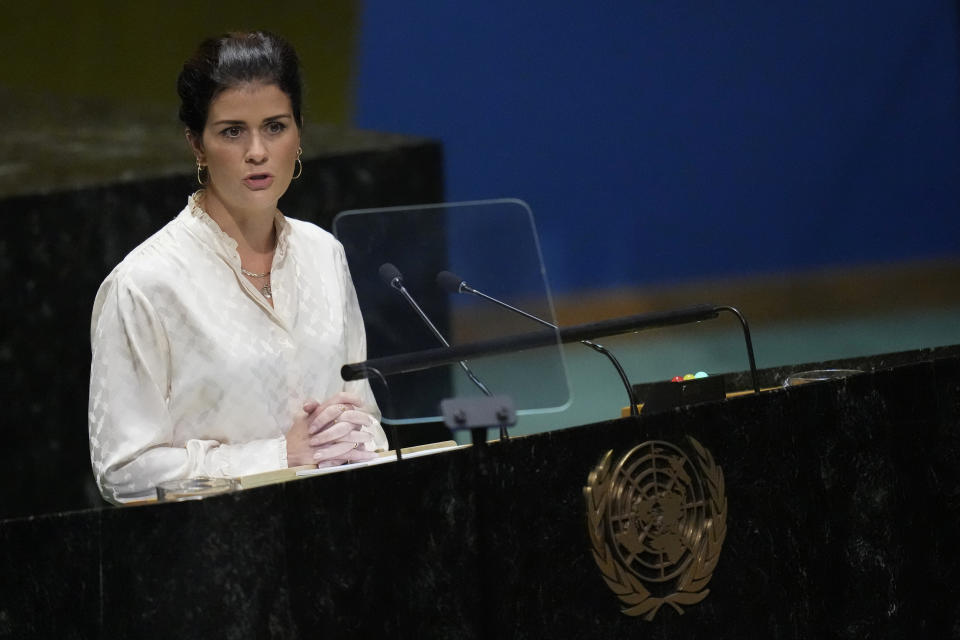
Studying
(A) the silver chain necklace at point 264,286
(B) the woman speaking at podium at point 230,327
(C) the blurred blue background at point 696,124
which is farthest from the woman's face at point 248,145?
(C) the blurred blue background at point 696,124

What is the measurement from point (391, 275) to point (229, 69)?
58 cm

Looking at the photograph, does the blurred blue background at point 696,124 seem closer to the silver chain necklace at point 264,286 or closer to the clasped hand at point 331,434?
the silver chain necklace at point 264,286

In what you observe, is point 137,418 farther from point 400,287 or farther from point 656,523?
point 656,523

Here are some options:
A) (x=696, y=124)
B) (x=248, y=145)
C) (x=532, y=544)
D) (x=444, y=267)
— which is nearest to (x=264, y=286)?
(x=248, y=145)

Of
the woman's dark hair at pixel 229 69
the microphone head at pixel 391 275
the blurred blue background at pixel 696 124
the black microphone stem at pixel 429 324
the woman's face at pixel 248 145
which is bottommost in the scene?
the black microphone stem at pixel 429 324

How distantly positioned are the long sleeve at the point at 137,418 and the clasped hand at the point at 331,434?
0.12ft

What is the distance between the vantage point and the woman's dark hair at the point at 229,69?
2.36 metres

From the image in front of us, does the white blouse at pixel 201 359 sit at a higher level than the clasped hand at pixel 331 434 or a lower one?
higher

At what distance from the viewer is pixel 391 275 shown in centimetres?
207

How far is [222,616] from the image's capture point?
1580 millimetres

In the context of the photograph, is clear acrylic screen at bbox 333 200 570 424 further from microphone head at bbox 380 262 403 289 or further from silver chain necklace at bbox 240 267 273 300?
silver chain necklace at bbox 240 267 273 300

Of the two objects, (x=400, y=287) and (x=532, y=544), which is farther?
(x=400, y=287)

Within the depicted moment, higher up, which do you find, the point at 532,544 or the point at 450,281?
the point at 450,281

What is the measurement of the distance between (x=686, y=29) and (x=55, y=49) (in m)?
2.35
